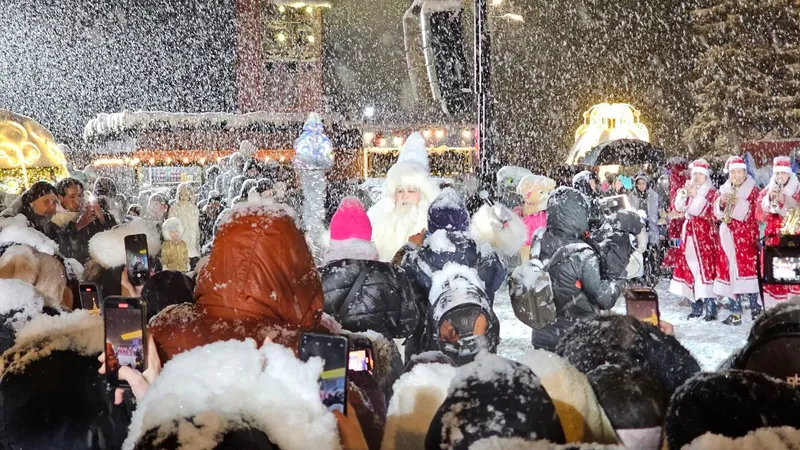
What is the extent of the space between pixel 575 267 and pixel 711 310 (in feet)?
15.7

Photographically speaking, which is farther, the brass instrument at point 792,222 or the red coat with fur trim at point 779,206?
the red coat with fur trim at point 779,206

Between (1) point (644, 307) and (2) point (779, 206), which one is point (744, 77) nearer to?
(2) point (779, 206)

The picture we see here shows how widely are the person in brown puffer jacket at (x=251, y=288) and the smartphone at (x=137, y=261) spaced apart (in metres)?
1.56

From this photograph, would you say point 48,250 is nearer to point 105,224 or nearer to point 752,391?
point 105,224

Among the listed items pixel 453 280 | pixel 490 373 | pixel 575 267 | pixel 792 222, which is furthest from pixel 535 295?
pixel 792 222

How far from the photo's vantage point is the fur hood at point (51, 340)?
7.09ft

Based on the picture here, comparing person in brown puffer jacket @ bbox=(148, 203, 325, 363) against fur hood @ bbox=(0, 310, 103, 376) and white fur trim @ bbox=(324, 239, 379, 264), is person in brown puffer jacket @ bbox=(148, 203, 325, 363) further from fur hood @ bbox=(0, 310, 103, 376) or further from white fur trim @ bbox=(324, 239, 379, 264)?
white fur trim @ bbox=(324, 239, 379, 264)

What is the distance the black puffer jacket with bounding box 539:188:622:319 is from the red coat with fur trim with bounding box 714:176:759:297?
423 centimetres

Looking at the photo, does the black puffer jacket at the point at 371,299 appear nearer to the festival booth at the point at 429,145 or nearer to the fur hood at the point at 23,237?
the fur hood at the point at 23,237

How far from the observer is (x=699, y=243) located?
8.30 meters

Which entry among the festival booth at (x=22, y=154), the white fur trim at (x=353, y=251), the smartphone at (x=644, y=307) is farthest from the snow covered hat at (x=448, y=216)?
the festival booth at (x=22, y=154)

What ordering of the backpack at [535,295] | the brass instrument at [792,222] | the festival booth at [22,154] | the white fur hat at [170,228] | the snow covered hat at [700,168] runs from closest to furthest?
the backpack at [535,295] → the brass instrument at [792,222] → the white fur hat at [170,228] → the snow covered hat at [700,168] → the festival booth at [22,154]

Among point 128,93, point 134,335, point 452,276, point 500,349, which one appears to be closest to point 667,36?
point 500,349

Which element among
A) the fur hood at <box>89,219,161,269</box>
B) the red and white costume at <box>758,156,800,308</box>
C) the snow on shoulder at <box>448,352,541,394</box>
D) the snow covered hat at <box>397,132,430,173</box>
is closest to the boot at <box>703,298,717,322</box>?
the red and white costume at <box>758,156,800,308</box>
